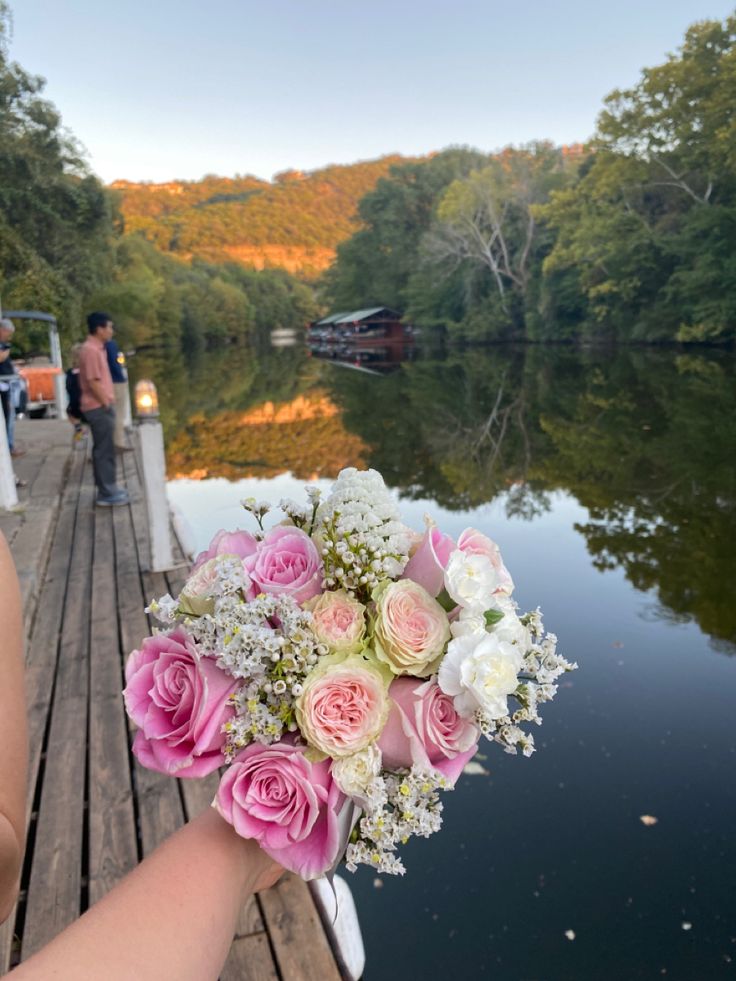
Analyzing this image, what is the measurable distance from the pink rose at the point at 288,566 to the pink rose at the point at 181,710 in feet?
0.54

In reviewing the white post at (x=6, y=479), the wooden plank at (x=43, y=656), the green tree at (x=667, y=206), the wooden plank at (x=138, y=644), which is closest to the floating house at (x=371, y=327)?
the green tree at (x=667, y=206)

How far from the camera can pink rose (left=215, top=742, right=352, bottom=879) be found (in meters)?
1.10

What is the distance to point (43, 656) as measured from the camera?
415cm

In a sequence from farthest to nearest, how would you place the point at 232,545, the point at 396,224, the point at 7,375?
the point at 396,224 → the point at 7,375 → the point at 232,545

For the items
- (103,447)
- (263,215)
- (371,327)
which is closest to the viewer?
(103,447)

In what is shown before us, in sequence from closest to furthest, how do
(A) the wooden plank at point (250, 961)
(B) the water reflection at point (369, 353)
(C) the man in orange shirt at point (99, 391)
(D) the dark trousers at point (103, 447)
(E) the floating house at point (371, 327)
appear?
(A) the wooden plank at point (250, 961) < (C) the man in orange shirt at point (99, 391) < (D) the dark trousers at point (103, 447) < (B) the water reflection at point (369, 353) < (E) the floating house at point (371, 327)

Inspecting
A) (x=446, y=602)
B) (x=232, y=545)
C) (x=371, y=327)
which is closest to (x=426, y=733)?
(x=446, y=602)

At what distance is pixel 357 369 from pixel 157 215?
9886 centimetres

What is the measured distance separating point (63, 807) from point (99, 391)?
4.78m

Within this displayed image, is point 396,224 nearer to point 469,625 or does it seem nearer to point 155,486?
point 155,486

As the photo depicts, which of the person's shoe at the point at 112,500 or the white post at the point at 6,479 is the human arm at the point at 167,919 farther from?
the person's shoe at the point at 112,500

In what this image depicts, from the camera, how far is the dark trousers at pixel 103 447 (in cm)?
696

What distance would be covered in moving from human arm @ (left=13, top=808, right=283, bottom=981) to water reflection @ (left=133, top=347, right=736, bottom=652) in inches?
203

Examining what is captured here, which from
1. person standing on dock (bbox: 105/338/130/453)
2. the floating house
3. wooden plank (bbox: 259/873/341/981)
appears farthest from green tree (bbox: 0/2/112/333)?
the floating house
